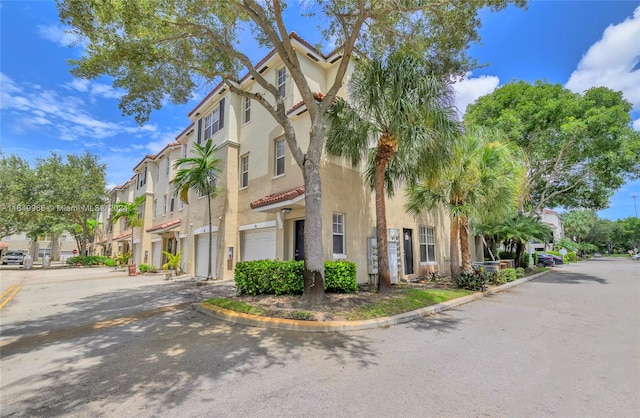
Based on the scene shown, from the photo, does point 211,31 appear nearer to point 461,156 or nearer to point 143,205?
point 461,156

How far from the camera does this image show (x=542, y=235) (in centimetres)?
2048

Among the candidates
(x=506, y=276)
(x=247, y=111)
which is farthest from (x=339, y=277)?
(x=247, y=111)

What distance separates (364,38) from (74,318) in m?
12.7

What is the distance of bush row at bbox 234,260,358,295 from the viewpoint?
9.81m

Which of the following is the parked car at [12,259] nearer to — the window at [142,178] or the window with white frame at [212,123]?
the window at [142,178]

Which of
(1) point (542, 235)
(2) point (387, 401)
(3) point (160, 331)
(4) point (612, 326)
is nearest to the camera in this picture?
(2) point (387, 401)

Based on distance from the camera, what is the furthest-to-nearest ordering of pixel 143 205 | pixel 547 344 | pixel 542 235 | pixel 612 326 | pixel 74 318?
1. pixel 143 205
2. pixel 542 235
3. pixel 74 318
4. pixel 612 326
5. pixel 547 344

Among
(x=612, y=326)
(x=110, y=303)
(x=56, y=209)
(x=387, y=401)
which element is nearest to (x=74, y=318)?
(x=110, y=303)

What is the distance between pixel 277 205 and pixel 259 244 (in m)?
3.90

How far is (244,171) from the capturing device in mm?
16812

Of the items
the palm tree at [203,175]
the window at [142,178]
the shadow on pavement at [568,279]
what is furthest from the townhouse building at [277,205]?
the window at [142,178]

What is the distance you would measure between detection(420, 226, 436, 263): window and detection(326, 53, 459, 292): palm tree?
669 centimetres

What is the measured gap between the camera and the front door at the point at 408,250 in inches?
632

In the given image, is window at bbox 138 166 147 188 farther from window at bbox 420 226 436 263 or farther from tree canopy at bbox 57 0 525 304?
window at bbox 420 226 436 263
